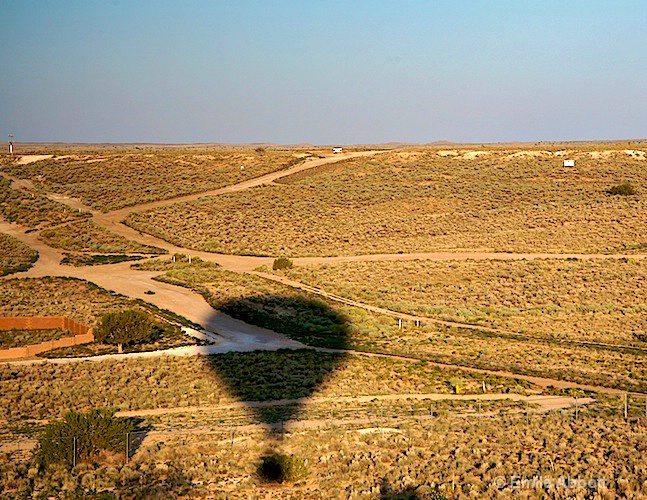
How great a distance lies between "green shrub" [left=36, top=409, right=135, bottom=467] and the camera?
17.5 m

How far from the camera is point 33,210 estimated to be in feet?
246

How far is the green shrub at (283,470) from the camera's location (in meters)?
16.8

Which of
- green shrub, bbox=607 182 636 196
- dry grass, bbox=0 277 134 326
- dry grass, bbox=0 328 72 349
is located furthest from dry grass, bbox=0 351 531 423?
green shrub, bbox=607 182 636 196

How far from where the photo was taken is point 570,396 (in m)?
27.4

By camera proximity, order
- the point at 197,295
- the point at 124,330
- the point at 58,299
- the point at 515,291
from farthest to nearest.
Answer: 1. the point at 515,291
2. the point at 197,295
3. the point at 58,299
4. the point at 124,330

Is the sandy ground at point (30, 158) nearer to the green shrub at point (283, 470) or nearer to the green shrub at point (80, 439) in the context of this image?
the green shrub at point (80, 439)

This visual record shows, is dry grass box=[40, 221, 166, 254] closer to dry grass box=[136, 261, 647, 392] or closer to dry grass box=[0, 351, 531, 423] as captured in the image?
dry grass box=[136, 261, 647, 392]

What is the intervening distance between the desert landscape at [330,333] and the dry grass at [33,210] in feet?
1.08

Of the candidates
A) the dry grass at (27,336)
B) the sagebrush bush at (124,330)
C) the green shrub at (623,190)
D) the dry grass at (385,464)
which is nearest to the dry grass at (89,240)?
the dry grass at (27,336)

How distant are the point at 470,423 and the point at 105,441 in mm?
9731

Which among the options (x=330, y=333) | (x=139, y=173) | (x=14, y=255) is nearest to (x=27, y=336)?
(x=330, y=333)

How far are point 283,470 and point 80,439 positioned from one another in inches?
194

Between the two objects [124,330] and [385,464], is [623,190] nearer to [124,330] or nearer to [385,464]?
[124,330]

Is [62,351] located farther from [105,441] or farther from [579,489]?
[579,489]
